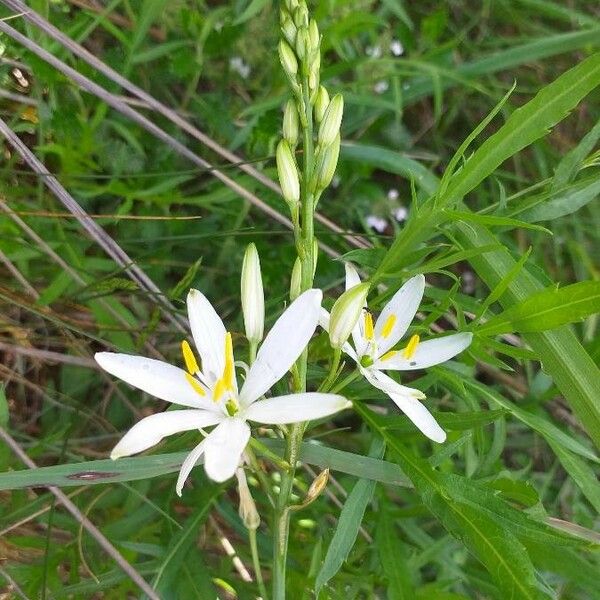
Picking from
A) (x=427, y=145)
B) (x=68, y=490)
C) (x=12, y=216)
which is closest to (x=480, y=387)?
(x=68, y=490)

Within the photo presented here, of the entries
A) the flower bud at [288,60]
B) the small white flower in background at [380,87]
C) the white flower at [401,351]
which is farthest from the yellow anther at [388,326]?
the small white flower in background at [380,87]

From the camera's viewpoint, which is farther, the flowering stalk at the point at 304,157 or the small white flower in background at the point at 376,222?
the small white flower in background at the point at 376,222

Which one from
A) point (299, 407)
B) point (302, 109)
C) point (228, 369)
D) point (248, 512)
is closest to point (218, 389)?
point (228, 369)

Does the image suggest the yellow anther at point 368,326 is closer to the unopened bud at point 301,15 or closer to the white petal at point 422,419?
the white petal at point 422,419

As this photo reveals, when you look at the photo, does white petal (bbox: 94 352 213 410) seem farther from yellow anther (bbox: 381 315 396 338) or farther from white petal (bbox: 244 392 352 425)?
yellow anther (bbox: 381 315 396 338)

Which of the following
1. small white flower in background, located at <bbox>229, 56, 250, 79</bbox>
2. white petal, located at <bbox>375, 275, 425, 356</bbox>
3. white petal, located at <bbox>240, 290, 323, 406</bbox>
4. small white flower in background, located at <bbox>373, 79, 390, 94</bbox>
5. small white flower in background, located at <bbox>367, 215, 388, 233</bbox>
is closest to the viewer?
white petal, located at <bbox>240, 290, 323, 406</bbox>

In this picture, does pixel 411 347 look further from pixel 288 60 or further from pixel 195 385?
pixel 288 60

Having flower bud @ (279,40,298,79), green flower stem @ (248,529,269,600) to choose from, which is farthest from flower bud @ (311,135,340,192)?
green flower stem @ (248,529,269,600)
